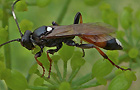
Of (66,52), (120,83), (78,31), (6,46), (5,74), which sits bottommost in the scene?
(120,83)

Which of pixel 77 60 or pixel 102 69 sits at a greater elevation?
pixel 77 60

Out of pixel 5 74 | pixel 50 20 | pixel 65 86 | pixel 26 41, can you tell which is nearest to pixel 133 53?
pixel 65 86

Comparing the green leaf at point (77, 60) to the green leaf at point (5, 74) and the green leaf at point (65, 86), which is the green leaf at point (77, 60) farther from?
the green leaf at point (5, 74)

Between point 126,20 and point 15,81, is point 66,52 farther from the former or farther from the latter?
point 126,20

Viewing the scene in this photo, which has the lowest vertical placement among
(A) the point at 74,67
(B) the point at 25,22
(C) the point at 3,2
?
(A) the point at 74,67

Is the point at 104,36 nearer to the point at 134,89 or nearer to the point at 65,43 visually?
the point at 65,43

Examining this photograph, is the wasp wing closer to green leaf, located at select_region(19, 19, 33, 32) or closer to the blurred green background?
green leaf, located at select_region(19, 19, 33, 32)

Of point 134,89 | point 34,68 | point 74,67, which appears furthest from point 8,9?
point 134,89
